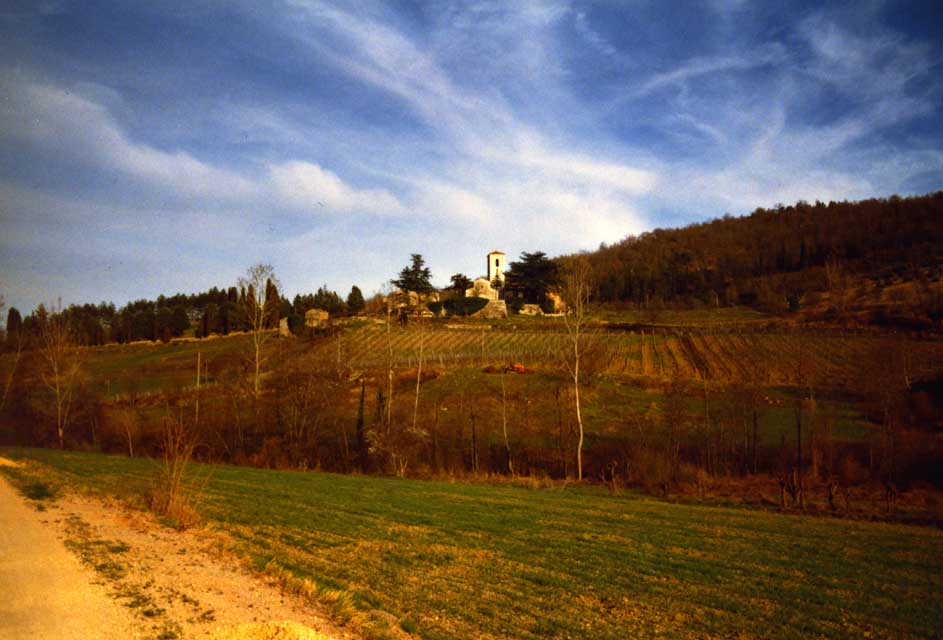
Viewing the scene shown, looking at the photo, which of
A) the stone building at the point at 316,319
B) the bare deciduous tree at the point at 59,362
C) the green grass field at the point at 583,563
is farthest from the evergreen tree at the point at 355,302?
the green grass field at the point at 583,563

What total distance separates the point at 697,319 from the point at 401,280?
55735mm

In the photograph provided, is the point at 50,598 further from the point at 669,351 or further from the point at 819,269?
the point at 819,269

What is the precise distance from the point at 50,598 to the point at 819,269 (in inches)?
6391

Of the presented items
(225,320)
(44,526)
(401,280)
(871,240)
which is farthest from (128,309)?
(871,240)

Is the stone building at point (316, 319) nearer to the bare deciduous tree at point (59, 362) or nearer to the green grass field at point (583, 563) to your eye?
the bare deciduous tree at point (59, 362)

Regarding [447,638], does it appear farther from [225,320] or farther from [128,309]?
[128,309]

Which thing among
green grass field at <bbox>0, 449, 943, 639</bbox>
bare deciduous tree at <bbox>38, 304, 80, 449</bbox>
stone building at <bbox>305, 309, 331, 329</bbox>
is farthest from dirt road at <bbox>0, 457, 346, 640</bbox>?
stone building at <bbox>305, 309, 331, 329</bbox>

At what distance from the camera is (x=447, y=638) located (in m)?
6.50

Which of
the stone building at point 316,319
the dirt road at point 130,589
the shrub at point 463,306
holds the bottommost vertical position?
the dirt road at point 130,589

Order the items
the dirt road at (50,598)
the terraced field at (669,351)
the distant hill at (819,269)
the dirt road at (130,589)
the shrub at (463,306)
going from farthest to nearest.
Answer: the shrub at (463,306)
the distant hill at (819,269)
the terraced field at (669,351)
the dirt road at (130,589)
the dirt road at (50,598)

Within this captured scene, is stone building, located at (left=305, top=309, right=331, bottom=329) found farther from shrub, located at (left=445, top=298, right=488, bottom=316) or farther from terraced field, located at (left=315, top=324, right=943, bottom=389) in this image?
shrub, located at (left=445, top=298, right=488, bottom=316)

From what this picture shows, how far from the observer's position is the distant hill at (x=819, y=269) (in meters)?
92.6

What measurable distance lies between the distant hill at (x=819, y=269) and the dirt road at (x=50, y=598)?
293ft

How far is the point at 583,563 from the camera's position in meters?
10.8
